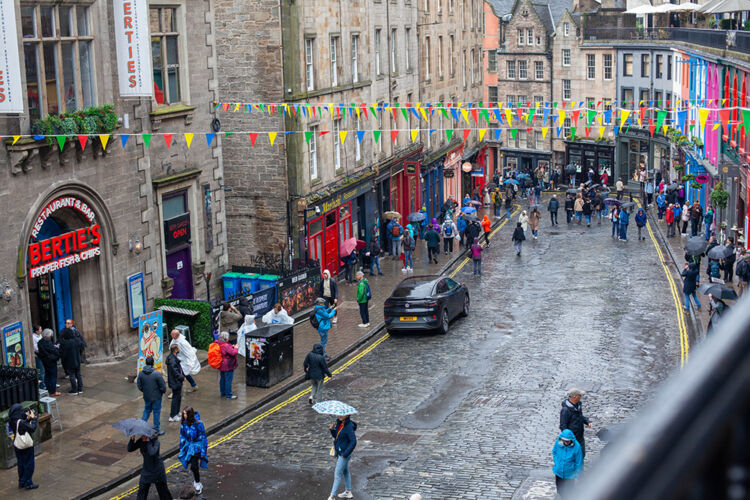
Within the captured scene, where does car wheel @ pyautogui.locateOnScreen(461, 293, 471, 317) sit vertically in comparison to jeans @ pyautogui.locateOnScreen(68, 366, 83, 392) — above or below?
below

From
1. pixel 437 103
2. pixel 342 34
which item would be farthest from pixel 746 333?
pixel 437 103

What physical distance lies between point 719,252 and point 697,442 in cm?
3205

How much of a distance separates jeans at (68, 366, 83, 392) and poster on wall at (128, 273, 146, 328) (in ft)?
10.4

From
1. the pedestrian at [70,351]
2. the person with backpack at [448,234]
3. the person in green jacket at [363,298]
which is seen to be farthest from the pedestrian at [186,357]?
the person with backpack at [448,234]

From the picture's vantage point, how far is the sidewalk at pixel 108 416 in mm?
15758

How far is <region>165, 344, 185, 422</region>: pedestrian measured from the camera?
1842cm

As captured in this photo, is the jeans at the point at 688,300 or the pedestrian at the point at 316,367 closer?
the pedestrian at the point at 316,367

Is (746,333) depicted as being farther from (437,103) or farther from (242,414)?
(437,103)

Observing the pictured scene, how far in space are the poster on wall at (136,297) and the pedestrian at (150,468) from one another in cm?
950

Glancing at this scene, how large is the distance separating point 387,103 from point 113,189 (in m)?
21.4

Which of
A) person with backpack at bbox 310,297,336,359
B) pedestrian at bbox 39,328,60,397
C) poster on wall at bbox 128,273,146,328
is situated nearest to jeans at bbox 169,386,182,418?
pedestrian at bbox 39,328,60,397

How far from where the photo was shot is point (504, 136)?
7906 cm

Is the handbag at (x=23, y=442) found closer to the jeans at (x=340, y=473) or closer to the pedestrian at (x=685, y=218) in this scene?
the jeans at (x=340, y=473)

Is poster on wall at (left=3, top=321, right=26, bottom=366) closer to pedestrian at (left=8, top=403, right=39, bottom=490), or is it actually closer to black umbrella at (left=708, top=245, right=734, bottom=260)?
pedestrian at (left=8, top=403, right=39, bottom=490)
